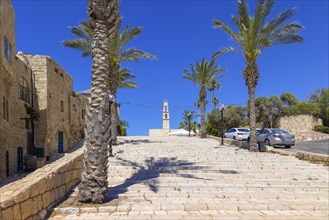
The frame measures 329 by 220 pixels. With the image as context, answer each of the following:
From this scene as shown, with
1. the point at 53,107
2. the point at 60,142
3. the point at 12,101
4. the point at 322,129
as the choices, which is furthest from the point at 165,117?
the point at 12,101

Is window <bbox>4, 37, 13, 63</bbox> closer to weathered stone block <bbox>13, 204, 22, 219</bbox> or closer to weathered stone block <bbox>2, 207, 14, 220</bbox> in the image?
weathered stone block <bbox>13, 204, 22, 219</bbox>

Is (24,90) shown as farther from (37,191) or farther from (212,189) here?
(37,191)

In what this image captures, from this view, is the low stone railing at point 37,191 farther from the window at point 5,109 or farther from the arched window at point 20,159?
the arched window at point 20,159

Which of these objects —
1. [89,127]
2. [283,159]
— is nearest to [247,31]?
[283,159]

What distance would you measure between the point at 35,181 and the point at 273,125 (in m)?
48.3

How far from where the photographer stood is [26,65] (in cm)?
2398

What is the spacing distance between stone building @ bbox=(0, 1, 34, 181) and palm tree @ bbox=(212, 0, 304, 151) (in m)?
13.4

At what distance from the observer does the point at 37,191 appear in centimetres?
655

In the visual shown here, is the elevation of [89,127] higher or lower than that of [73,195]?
higher

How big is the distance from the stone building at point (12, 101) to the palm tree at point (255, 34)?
13.4 m

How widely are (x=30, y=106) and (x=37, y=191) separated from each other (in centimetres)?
1946

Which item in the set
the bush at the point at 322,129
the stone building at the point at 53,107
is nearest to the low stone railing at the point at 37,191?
the stone building at the point at 53,107

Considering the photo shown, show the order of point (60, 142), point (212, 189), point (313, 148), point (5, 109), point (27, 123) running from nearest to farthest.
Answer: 1. point (212, 189)
2. point (5, 109)
3. point (27, 123)
4. point (313, 148)
5. point (60, 142)

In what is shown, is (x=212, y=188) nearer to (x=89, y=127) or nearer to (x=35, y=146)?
(x=89, y=127)
